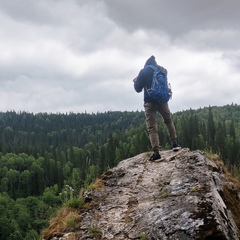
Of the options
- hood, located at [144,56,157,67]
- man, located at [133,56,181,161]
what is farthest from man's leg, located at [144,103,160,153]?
hood, located at [144,56,157,67]

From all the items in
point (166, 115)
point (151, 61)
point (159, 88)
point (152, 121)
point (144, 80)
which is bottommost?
point (152, 121)

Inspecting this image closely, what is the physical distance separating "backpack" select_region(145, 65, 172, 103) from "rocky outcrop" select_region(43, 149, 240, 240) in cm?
180

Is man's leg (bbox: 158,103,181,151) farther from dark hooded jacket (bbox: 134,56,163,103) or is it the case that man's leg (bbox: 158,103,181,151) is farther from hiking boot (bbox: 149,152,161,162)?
hiking boot (bbox: 149,152,161,162)

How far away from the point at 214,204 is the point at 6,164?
12732 cm

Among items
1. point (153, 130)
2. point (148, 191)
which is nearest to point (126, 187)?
point (148, 191)

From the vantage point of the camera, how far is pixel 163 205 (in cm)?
652

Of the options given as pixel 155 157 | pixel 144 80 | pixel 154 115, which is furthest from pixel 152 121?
pixel 144 80

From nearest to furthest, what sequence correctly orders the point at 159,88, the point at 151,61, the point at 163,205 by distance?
the point at 163,205, the point at 159,88, the point at 151,61

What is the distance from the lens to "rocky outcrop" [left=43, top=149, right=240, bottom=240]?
5609 mm

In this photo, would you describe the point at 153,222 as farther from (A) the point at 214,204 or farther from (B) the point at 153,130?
(B) the point at 153,130

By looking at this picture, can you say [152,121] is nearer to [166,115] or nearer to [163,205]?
[166,115]

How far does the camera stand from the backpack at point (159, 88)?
10.1 m

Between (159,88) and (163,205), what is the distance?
4.23 meters

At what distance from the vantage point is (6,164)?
415ft
